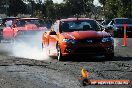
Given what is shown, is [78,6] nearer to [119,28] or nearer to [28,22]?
[119,28]

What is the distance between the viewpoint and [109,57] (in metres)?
15.3

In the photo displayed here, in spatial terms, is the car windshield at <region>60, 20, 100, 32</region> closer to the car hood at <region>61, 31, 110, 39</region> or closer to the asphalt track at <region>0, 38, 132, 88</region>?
the car hood at <region>61, 31, 110, 39</region>

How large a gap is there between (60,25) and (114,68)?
14.8 feet

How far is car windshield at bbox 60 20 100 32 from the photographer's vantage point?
16.1m

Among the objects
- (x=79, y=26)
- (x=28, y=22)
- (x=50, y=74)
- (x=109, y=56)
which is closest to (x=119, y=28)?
(x=28, y=22)

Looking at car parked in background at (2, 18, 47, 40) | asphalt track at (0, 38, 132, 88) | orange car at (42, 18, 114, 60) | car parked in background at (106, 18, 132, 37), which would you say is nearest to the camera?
asphalt track at (0, 38, 132, 88)

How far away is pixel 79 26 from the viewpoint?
639 inches

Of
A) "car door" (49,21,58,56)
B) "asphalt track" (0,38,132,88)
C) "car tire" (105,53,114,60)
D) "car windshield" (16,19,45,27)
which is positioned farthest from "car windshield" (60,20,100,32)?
"car windshield" (16,19,45,27)

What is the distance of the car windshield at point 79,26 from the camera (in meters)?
16.1

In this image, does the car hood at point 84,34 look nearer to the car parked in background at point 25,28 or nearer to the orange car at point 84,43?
the orange car at point 84,43

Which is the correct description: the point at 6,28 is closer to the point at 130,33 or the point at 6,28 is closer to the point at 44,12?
the point at 130,33

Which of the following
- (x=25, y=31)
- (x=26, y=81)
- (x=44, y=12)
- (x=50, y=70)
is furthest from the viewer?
(x=44, y=12)

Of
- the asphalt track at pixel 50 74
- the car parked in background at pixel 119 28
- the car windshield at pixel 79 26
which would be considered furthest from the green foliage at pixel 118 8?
the asphalt track at pixel 50 74

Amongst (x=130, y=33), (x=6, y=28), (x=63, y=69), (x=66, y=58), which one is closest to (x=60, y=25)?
(x=66, y=58)
